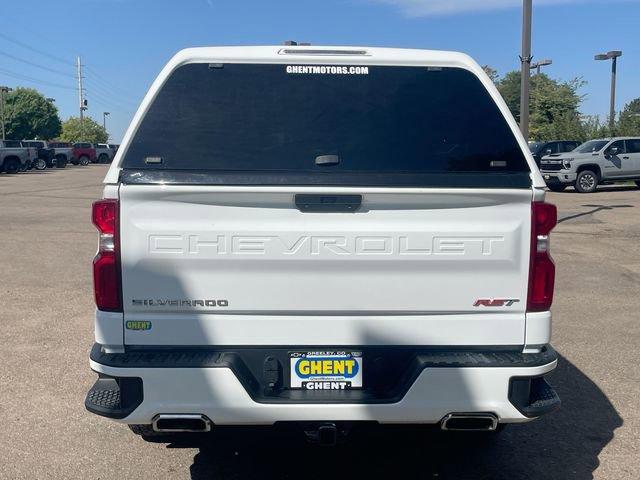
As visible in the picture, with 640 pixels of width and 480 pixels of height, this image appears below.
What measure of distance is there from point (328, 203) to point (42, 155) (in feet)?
154

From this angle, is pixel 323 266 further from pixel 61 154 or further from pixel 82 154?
pixel 82 154

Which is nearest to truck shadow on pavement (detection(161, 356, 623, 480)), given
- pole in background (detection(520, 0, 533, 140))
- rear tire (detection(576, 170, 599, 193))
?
pole in background (detection(520, 0, 533, 140))

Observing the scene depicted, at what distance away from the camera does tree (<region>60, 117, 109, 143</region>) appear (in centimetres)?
10514

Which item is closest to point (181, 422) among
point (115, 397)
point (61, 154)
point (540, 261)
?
point (115, 397)

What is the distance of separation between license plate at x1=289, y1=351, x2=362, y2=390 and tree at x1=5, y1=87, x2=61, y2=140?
87787 millimetres

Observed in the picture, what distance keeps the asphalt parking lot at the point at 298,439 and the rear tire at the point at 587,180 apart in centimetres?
1687

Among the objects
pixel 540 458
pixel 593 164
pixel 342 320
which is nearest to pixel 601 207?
pixel 593 164

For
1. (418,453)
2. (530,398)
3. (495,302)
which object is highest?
(495,302)

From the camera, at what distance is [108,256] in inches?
134

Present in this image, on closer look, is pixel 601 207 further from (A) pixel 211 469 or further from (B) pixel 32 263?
(A) pixel 211 469

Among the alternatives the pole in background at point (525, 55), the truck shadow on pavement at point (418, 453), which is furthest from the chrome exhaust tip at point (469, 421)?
the pole in background at point (525, 55)

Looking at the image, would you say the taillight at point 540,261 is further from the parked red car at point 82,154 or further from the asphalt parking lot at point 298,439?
the parked red car at point 82,154

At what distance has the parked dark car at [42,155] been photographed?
46.2 m

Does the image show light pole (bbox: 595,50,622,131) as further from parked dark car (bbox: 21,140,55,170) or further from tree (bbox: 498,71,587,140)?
parked dark car (bbox: 21,140,55,170)
